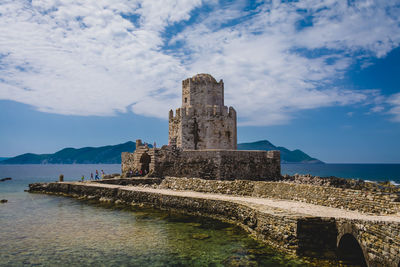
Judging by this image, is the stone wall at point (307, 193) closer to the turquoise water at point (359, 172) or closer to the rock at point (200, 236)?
the rock at point (200, 236)

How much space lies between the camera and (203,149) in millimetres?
22609

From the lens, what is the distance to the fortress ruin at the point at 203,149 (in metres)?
20.3

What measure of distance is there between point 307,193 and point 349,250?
396 cm

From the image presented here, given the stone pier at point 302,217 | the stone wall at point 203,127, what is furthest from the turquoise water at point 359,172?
the stone pier at point 302,217

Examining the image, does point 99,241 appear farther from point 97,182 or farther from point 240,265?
point 97,182

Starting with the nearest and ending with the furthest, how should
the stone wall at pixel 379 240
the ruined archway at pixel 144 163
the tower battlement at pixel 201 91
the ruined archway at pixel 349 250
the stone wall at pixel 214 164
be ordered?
1. the stone wall at pixel 379 240
2. the ruined archway at pixel 349 250
3. the stone wall at pixel 214 164
4. the ruined archway at pixel 144 163
5. the tower battlement at pixel 201 91

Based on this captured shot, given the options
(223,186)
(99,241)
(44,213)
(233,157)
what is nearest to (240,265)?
(99,241)

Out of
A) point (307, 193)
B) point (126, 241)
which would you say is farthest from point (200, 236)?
point (307, 193)

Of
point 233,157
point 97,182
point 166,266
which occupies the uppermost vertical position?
point 233,157

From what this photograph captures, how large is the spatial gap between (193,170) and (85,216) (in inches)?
326

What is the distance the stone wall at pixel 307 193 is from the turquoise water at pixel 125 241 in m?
2.80

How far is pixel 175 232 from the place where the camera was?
1107cm

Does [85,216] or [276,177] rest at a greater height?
[276,177]

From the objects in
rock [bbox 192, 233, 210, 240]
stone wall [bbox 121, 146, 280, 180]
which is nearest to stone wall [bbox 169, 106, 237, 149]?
stone wall [bbox 121, 146, 280, 180]
